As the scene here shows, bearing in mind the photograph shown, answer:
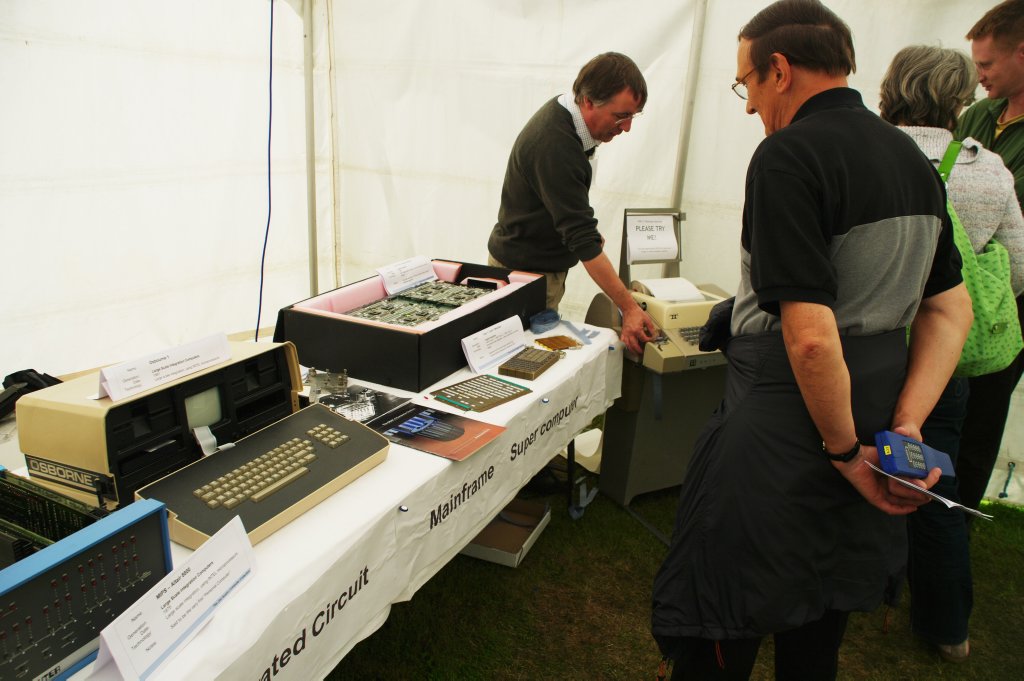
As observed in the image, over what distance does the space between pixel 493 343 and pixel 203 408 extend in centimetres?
86

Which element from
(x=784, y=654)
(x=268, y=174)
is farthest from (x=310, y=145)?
(x=784, y=654)

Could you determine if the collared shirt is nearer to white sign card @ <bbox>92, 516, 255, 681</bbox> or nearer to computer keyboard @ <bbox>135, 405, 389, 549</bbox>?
computer keyboard @ <bbox>135, 405, 389, 549</bbox>

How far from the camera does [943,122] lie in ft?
4.86

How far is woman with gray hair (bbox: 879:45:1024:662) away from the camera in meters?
1.45

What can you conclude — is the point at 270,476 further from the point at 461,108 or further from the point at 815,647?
the point at 461,108

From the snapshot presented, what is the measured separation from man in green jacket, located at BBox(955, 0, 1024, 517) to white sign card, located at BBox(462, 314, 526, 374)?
1.41 meters

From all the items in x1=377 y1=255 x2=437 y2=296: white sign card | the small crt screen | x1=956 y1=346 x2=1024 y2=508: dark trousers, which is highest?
x1=377 y1=255 x2=437 y2=296: white sign card

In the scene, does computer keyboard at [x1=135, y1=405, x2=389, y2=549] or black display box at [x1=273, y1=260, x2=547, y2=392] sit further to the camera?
black display box at [x1=273, y1=260, x2=547, y2=392]

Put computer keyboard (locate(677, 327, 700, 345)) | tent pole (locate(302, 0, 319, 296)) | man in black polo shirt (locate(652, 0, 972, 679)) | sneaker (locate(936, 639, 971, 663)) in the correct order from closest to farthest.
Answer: man in black polo shirt (locate(652, 0, 972, 679))
sneaker (locate(936, 639, 971, 663))
computer keyboard (locate(677, 327, 700, 345))
tent pole (locate(302, 0, 319, 296))

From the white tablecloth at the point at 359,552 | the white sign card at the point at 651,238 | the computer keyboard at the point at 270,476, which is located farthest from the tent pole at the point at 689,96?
the computer keyboard at the point at 270,476

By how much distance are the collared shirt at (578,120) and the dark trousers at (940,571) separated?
4.30ft

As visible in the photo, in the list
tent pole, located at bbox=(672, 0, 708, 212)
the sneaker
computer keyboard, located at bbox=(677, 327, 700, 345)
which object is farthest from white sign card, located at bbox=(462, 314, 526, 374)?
the sneaker

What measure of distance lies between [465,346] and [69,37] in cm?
189

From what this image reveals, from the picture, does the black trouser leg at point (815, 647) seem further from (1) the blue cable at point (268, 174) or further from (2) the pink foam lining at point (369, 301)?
(1) the blue cable at point (268, 174)
